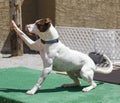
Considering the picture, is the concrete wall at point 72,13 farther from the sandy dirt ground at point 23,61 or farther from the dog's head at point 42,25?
the dog's head at point 42,25

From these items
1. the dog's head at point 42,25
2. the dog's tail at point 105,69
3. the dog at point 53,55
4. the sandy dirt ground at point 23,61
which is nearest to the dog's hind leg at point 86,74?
the dog at point 53,55

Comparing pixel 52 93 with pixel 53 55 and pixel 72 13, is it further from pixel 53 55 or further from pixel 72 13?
pixel 72 13

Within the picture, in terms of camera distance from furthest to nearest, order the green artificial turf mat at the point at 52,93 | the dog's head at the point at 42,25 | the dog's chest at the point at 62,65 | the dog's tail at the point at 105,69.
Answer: the dog's tail at the point at 105,69 < the dog's chest at the point at 62,65 < the dog's head at the point at 42,25 < the green artificial turf mat at the point at 52,93

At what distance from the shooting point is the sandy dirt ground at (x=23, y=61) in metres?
10.7

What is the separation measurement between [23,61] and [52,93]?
225 inches

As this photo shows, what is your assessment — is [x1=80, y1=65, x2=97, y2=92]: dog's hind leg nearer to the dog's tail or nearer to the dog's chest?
the dog's chest

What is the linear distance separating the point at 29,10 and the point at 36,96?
31.0 ft

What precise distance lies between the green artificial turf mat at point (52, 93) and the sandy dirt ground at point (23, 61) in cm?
307

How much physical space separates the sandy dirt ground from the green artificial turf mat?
3069 millimetres

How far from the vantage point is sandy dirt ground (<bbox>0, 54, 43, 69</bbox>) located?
1067 cm

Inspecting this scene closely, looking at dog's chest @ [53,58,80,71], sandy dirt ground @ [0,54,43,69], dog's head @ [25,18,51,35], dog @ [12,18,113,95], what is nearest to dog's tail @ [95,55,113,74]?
dog @ [12,18,113,95]

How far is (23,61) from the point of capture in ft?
38.1

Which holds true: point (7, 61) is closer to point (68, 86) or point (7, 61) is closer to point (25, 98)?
point (68, 86)

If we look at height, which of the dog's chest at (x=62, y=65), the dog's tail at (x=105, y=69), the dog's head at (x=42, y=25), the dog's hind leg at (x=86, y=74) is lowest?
the dog's tail at (x=105, y=69)
